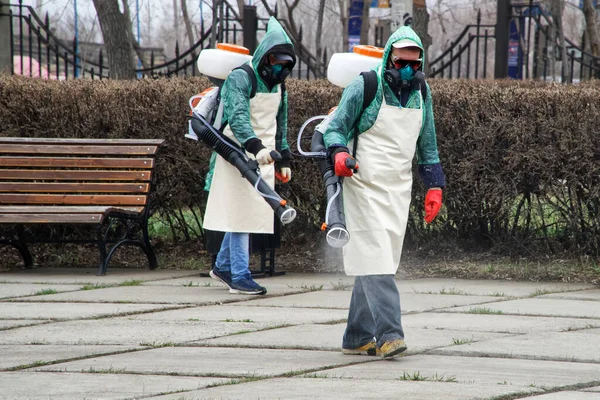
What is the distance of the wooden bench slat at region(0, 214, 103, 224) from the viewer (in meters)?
8.27

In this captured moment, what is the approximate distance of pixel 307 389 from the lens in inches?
178

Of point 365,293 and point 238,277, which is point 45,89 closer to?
point 238,277

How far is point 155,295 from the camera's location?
734 centimetres

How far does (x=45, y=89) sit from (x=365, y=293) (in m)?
4.88

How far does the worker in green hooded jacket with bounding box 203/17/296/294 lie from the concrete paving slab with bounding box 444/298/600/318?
161 centimetres

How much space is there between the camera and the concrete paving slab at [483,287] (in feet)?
24.4

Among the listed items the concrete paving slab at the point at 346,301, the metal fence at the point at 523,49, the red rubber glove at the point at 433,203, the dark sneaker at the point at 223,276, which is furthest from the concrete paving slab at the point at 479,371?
the metal fence at the point at 523,49

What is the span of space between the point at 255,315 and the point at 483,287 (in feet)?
6.77

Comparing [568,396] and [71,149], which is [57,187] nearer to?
[71,149]

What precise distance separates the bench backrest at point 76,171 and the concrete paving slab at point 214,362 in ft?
11.3

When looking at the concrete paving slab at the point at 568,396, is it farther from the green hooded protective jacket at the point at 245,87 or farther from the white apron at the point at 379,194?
the green hooded protective jacket at the point at 245,87

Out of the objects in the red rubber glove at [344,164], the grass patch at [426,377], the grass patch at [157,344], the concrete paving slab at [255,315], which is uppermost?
the red rubber glove at [344,164]

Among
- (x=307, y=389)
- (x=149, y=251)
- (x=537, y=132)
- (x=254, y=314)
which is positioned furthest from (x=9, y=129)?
(x=307, y=389)

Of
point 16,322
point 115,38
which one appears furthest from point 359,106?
point 115,38
